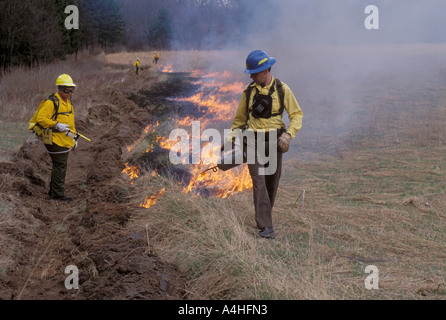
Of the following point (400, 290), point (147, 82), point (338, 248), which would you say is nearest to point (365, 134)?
point (338, 248)

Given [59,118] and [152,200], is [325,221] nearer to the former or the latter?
[152,200]

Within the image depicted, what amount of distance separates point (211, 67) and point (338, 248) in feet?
112

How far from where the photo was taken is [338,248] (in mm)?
5125

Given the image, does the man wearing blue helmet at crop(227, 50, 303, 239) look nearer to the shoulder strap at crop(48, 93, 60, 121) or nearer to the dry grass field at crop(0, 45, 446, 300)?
the dry grass field at crop(0, 45, 446, 300)

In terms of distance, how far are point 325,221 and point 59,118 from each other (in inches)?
178

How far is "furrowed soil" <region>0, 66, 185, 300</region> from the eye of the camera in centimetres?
420

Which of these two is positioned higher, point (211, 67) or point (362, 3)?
point (362, 3)

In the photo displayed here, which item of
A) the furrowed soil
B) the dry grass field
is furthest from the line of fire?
the furrowed soil

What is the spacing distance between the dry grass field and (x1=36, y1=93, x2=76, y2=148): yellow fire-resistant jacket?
1246mm

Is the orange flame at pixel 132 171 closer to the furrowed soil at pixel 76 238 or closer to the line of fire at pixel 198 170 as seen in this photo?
the line of fire at pixel 198 170

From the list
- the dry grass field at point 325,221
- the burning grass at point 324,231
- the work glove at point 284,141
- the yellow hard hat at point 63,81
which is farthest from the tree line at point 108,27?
the work glove at point 284,141

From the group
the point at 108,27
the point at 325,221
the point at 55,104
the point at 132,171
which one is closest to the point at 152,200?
the point at 132,171

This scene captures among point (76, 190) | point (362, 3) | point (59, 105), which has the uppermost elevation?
point (362, 3)

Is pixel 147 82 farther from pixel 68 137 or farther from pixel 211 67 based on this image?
pixel 68 137
